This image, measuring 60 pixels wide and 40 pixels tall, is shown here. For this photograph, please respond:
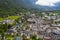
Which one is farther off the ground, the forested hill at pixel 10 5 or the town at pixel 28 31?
the forested hill at pixel 10 5

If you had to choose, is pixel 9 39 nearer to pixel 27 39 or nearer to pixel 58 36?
pixel 27 39

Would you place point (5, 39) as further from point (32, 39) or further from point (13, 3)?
point (13, 3)

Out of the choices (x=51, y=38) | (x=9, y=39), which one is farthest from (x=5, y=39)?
(x=51, y=38)

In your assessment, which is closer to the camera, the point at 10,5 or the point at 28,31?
the point at 28,31

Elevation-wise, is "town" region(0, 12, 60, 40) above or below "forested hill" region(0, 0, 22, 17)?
below

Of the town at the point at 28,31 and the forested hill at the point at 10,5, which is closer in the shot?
the town at the point at 28,31

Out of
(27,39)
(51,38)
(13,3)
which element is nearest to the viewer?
(27,39)

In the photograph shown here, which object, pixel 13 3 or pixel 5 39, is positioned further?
pixel 13 3

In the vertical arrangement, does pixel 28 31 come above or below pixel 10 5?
below

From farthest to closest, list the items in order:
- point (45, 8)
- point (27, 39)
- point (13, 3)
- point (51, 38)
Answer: point (45, 8) → point (13, 3) → point (51, 38) → point (27, 39)

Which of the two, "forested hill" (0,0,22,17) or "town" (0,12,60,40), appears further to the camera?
"forested hill" (0,0,22,17)
